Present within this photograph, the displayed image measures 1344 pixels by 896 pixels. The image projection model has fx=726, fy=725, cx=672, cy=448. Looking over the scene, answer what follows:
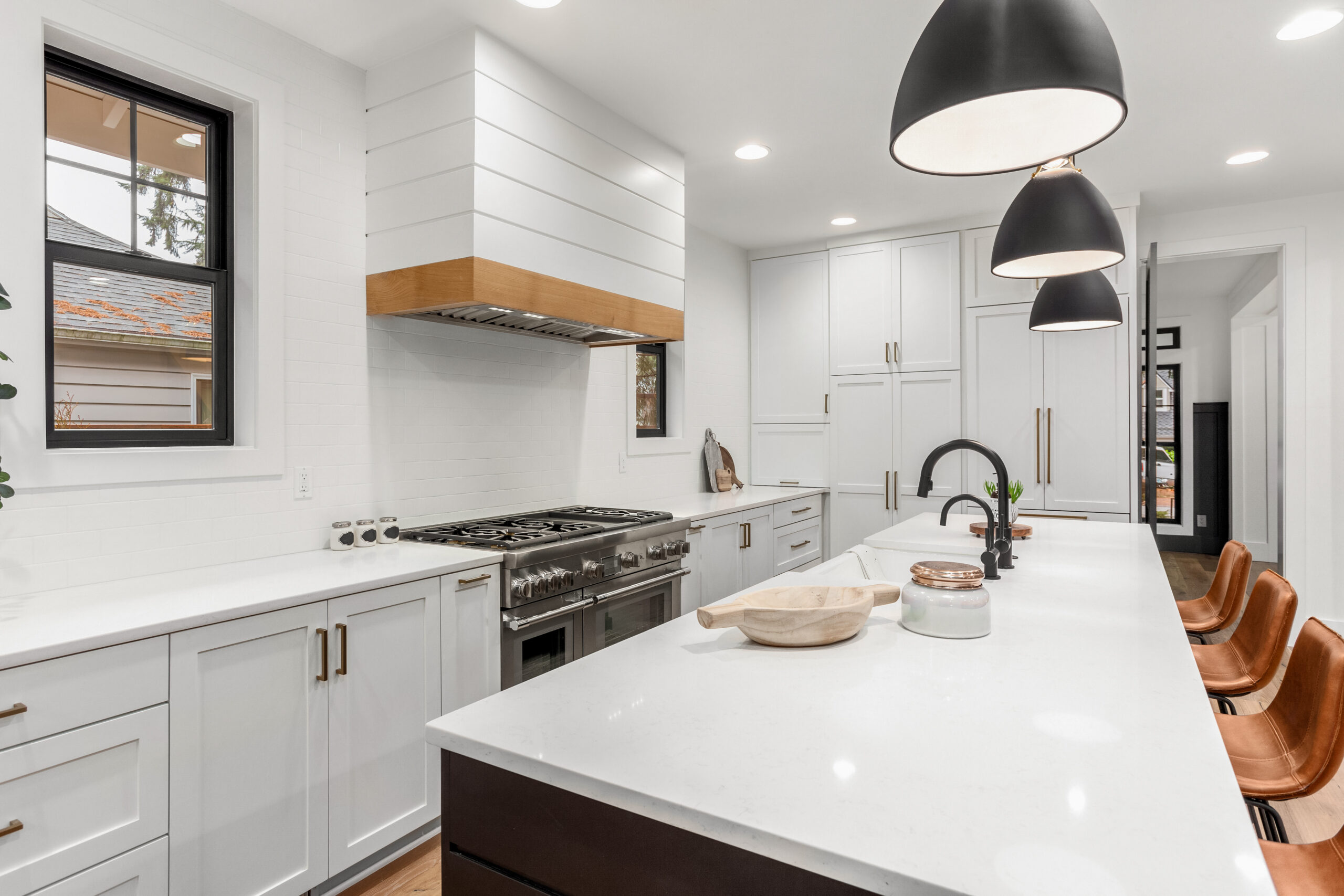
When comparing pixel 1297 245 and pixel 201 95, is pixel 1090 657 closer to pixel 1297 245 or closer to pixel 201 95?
pixel 201 95

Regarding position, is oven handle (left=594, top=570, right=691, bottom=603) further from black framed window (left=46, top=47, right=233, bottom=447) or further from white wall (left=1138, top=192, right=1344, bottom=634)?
Result: white wall (left=1138, top=192, right=1344, bottom=634)

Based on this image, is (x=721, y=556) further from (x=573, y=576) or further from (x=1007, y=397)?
(x=1007, y=397)

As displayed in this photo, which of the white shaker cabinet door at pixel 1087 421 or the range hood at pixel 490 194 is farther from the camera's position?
the white shaker cabinet door at pixel 1087 421

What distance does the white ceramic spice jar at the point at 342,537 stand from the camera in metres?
2.44

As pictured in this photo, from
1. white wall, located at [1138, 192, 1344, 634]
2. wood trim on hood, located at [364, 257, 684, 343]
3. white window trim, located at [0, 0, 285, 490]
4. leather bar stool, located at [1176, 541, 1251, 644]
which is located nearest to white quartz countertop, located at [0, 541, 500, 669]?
white window trim, located at [0, 0, 285, 490]

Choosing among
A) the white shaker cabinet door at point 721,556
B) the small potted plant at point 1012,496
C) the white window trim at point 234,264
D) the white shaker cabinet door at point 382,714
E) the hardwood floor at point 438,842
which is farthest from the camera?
the white shaker cabinet door at point 721,556

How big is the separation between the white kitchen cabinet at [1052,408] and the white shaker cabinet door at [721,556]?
163 cm

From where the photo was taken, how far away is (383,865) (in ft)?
7.03

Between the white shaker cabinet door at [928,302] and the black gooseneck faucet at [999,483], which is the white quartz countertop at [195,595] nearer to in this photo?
the black gooseneck faucet at [999,483]

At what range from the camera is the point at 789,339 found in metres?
5.23

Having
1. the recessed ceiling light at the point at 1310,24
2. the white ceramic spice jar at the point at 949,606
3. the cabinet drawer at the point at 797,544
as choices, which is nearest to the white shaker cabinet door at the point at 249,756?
the white ceramic spice jar at the point at 949,606

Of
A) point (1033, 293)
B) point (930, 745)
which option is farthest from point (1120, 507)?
point (930, 745)

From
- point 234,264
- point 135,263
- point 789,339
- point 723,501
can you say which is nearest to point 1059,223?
point 234,264

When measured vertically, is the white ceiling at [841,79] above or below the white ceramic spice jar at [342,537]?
above
